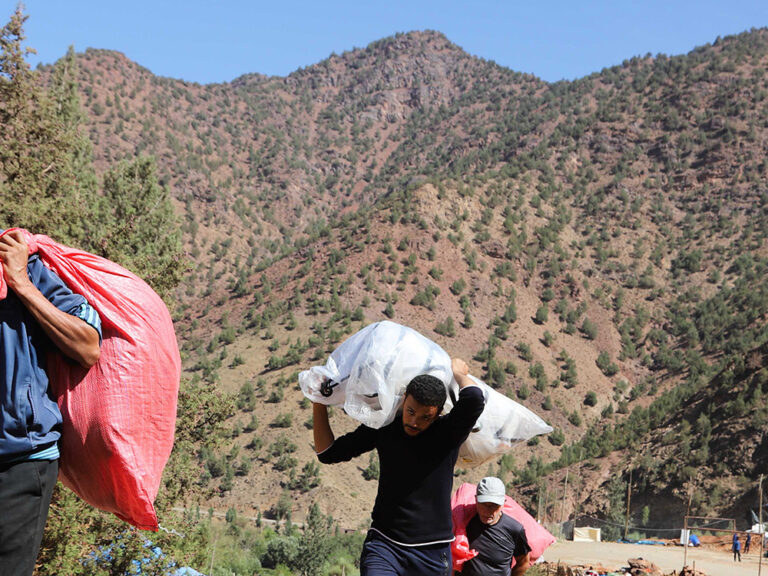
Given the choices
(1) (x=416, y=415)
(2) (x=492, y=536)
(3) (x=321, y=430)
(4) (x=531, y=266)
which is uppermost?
(4) (x=531, y=266)

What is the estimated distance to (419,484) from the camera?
12.4 ft

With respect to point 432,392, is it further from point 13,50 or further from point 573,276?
point 573,276

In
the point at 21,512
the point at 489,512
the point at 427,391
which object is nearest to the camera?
the point at 21,512

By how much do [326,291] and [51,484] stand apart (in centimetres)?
5343

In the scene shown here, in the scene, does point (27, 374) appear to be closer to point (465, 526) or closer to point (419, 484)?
point (419, 484)

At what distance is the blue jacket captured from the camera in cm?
266

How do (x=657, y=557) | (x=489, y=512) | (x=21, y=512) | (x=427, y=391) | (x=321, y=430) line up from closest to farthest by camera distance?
1. (x=21, y=512)
2. (x=427, y=391)
3. (x=321, y=430)
4. (x=489, y=512)
5. (x=657, y=557)

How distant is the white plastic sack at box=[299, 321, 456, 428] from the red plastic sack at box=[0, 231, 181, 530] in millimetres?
1028

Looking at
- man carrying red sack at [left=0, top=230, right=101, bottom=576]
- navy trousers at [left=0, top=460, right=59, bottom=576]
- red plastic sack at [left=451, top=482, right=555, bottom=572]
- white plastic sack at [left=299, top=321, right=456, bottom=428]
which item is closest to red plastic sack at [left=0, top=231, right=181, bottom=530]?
man carrying red sack at [left=0, top=230, right=101, bottom=576]

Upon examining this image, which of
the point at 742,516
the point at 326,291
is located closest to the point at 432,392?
the point at 742,516

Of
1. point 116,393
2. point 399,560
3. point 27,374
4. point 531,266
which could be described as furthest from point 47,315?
point 531,266

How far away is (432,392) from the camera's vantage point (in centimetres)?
366

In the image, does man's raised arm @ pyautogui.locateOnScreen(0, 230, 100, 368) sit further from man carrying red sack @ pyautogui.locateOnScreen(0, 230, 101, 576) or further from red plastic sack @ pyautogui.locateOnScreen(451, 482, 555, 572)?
red plastic sack @ pyautogui.locateOnScreen(451, 482, 555, 572)

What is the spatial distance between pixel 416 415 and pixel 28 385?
1.65 metres
